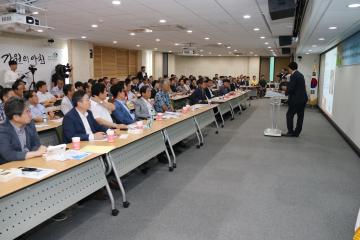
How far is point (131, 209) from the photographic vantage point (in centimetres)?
334

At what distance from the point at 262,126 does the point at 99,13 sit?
17.1 feet

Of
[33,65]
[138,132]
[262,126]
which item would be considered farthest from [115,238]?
[33,65]

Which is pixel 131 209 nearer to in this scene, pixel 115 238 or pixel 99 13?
pixel 115 238

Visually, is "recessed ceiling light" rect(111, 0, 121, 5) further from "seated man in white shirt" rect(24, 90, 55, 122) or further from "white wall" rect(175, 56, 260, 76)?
"white wall" rect(175, 56, 260, 76)

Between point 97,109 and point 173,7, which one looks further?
point 173,7

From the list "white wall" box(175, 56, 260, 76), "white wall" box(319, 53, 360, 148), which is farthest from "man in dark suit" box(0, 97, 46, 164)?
"white wall" box(175, 56, 260, 76)

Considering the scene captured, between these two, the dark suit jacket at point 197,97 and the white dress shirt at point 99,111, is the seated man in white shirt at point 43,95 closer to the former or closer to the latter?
the white dress shirt at point 99,111

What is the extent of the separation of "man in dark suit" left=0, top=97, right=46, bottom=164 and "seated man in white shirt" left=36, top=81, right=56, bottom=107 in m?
3.82

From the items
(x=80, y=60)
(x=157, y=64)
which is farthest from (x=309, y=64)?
(x=80, y=60)

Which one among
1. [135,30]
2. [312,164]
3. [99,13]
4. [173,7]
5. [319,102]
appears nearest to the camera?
[312,164]

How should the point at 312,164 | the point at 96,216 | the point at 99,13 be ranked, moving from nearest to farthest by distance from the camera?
the point at 96,216 → the point at 312,164 → the point at 99,13

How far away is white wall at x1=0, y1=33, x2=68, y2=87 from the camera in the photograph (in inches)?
393

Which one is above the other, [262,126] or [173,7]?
[173,7]

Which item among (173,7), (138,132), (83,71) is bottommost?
(138,132)
